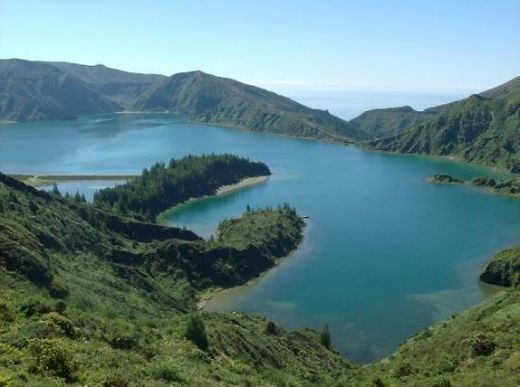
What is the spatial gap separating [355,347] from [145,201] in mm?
106837

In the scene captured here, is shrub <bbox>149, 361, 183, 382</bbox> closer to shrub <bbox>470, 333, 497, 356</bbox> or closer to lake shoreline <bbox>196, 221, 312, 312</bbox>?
shrub <bbox>470, 333, 497, 356</bbox>

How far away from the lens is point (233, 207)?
19562 cm

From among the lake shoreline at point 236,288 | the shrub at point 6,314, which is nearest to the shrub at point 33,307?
the shrub at point 6,314

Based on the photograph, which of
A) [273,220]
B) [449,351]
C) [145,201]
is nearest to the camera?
[449,351]

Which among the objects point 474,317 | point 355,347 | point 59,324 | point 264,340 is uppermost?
point 59,324

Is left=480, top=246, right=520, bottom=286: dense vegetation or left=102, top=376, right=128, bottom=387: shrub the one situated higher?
left=102, top=376, right=128, bottom=387: shrub

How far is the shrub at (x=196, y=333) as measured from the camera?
164ft

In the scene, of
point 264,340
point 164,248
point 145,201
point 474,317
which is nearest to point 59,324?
point 264,340

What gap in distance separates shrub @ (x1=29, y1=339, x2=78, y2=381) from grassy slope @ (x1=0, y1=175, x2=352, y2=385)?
0.06 metres

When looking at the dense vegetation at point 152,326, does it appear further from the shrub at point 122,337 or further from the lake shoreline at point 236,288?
the lake shoreline at point 236,288

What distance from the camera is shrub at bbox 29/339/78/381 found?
27938 mm

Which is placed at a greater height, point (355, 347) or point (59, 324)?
point (59, 324)

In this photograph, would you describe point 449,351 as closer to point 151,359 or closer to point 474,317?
point 474,317

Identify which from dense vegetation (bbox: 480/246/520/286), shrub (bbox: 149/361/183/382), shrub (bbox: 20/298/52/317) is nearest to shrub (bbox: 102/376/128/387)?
shrub (bbox: 149/361/183/382)
